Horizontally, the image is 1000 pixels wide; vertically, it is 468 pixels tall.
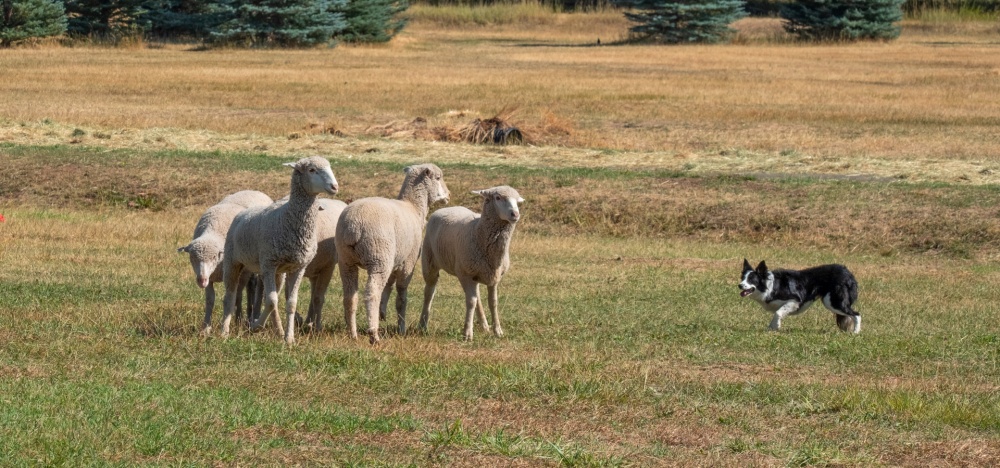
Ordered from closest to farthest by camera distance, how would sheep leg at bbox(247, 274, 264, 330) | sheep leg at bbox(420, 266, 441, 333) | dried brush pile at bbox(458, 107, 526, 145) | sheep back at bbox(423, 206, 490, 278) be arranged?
1. sheep back at bbox(423, 206, 490, 278)
2. sheep leg at bbox(247, 274, 264, 330)
3. sheep leg at bbox(420, 266, 441, 333)
4. dried brush pile at bbox(458, 107, 526, 145)

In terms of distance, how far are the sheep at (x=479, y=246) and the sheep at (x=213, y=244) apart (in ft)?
6.70

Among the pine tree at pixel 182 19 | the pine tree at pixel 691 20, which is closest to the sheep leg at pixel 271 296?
the pine tree at pixel 182 19

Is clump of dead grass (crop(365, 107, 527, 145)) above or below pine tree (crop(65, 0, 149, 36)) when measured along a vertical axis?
below

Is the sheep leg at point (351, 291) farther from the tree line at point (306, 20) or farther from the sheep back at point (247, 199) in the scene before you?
the tree line at point (306, 20)

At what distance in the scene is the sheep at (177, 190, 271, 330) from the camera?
1230 cm

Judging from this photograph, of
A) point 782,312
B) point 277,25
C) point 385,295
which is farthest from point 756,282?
point 277,25

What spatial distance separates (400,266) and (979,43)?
69.0 m

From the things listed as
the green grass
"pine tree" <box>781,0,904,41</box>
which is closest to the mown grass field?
the green grass

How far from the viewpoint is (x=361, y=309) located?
15258mm

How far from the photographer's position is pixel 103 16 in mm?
71375

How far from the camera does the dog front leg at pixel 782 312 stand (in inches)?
569

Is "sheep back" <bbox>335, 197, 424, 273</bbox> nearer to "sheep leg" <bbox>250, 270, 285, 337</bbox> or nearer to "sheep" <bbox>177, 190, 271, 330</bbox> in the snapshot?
"sheep leg" <bbox>250, 270, 285, 337</bbox>

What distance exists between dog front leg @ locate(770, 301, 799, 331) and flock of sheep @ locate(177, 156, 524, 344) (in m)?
3.19

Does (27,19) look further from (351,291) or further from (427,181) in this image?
(351,291)
